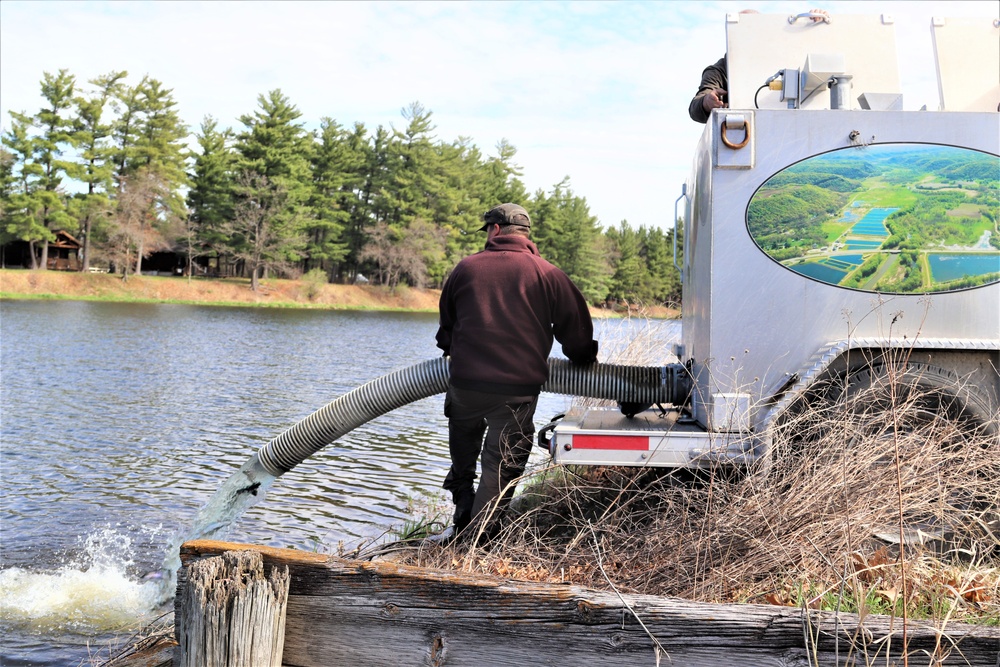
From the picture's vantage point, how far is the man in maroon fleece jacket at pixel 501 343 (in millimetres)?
5648

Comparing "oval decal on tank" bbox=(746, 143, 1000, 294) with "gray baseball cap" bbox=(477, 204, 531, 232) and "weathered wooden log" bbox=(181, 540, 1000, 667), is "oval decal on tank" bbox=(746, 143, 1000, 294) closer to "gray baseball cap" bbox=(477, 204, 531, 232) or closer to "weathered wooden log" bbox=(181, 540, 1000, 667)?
"gray baseball cap" bbox=(477, 204, 531, 232)

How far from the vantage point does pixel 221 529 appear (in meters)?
7.64

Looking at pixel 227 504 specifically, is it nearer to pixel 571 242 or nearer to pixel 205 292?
pixel 205 292

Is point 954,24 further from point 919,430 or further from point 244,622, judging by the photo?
point 244,622

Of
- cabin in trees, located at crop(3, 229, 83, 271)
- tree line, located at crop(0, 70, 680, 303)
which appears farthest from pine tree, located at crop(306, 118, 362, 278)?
cabin in trees, located at crop(3, 229, 83, 271)

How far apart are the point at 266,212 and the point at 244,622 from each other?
64.3m

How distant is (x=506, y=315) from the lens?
222 inches

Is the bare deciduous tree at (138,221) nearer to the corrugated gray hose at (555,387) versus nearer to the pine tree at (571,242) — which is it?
the pine tree at (571,242)

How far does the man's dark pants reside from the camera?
5.64 m

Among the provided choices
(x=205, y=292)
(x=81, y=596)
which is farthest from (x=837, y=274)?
(x=205, y=292)

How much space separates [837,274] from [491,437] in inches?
91.6

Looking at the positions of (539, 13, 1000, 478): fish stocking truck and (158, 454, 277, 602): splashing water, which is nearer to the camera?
(539, 13, 1000, 478): fish stocking truck

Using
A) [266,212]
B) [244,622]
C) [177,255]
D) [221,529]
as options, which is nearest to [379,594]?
[244,622]

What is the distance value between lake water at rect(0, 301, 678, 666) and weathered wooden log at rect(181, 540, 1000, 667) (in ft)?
10.5
